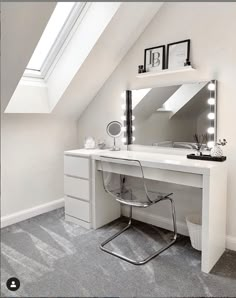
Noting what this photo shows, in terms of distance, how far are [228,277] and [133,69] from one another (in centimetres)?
201

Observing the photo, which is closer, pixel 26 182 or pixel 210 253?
pixel 210 253

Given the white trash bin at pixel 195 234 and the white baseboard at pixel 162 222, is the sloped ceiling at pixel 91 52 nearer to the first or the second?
the white baseboard at pixel 162 222

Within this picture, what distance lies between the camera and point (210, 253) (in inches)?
74.5

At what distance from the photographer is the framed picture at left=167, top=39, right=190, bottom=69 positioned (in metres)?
2.29

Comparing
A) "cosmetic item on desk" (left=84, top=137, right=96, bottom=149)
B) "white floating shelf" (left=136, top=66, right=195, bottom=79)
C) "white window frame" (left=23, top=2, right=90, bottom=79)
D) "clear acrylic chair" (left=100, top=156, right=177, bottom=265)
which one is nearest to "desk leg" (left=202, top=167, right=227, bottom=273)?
"clear acrylic chair" (left=100, top=156, right=177, bottom=265)

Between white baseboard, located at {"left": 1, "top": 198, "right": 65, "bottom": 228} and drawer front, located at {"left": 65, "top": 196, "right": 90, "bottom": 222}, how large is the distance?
380 millimetres

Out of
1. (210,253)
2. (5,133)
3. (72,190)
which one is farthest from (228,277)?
(5,133)

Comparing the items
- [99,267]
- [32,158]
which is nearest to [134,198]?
[99,267]

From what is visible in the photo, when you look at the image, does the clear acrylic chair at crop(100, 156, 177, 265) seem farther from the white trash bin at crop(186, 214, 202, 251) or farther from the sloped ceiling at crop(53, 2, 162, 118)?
the sloped ceiling at crop(53, 2, 162, 118)

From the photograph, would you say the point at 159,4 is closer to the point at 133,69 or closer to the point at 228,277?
the point at 133,69

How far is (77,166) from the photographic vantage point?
2.65 meters

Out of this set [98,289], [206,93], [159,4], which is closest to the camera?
[98,289]

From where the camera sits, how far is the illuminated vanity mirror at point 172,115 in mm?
2229

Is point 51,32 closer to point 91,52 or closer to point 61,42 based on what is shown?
point 61,42
